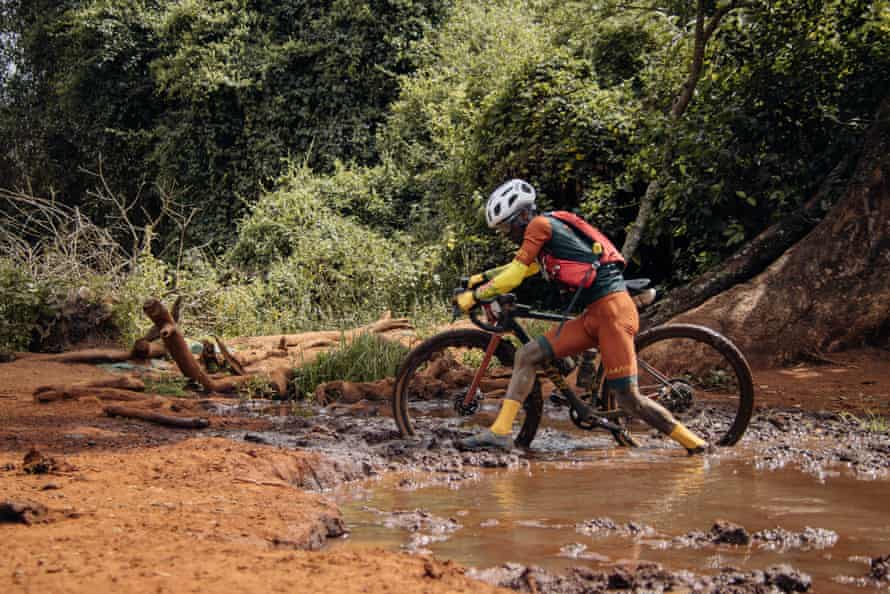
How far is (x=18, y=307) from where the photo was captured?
34.4 feet

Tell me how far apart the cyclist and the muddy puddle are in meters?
0.31

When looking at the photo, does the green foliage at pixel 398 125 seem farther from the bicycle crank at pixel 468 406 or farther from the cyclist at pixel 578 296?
the bicycle crank at pixel 468 406

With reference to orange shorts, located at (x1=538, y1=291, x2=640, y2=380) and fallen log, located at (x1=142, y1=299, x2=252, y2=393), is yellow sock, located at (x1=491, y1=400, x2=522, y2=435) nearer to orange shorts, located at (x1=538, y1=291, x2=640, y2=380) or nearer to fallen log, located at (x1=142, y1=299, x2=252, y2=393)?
orange shorts, located at (x1=538, y1=291, x2=640, y2=380)

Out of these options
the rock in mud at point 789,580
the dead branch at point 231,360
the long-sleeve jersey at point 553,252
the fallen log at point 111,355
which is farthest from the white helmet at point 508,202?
the fallen log at point 111,355

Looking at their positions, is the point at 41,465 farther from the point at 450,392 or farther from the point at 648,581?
the point at 450,392

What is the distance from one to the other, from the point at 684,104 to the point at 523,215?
19.0 feet

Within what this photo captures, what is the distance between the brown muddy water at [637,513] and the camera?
3219 mm

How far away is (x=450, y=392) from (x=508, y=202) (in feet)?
10.2

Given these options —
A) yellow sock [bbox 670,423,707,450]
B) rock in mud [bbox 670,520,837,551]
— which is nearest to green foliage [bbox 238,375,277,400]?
yellow sock [bbox 670,423,707,450]

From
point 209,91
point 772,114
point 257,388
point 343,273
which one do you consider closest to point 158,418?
point 257,388

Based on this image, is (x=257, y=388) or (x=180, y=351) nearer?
(x=180, y=351)

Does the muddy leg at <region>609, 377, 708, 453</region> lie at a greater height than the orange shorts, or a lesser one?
lesser

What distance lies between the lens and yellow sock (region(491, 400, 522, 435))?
5.52 meters

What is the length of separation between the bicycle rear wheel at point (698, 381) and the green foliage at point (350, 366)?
2786 millimetres
